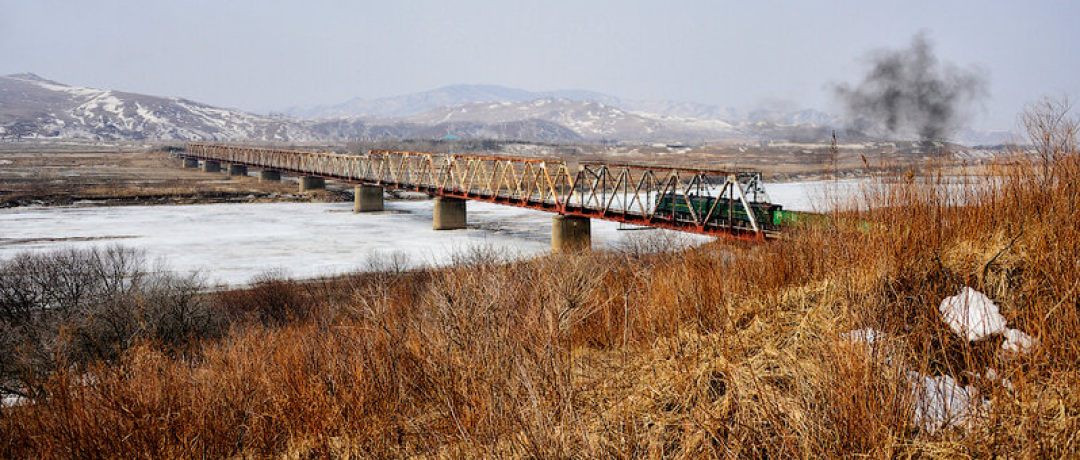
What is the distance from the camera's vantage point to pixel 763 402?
5.09 metres

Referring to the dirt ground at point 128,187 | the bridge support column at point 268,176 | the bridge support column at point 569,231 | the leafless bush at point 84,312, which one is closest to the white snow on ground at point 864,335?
the leafless bush at point 84,312

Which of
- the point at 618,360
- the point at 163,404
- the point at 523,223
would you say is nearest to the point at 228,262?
the point at 523,223

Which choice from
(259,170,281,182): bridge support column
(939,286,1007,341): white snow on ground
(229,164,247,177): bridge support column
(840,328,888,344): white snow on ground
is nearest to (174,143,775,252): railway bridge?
(259,170,281,182): bridge support column

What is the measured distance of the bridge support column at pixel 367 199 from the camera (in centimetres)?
6119

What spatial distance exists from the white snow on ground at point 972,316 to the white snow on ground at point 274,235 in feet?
76.9

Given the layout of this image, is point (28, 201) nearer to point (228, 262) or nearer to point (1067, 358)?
point (228, 262)

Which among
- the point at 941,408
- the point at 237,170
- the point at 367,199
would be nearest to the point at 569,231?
the point at 367,199

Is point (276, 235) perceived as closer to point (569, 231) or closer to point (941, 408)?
point (569, 231)

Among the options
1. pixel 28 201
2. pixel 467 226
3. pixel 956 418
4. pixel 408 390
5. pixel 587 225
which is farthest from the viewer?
pixel 28 201

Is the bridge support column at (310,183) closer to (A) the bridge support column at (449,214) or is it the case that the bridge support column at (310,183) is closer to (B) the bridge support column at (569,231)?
(A) the bridge support column at (449,214)

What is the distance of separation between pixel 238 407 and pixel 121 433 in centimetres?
120

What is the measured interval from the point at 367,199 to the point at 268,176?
3697 centimetres

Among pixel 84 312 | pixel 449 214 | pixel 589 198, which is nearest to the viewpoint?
pixel 84 312

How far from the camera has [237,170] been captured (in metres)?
99.6
